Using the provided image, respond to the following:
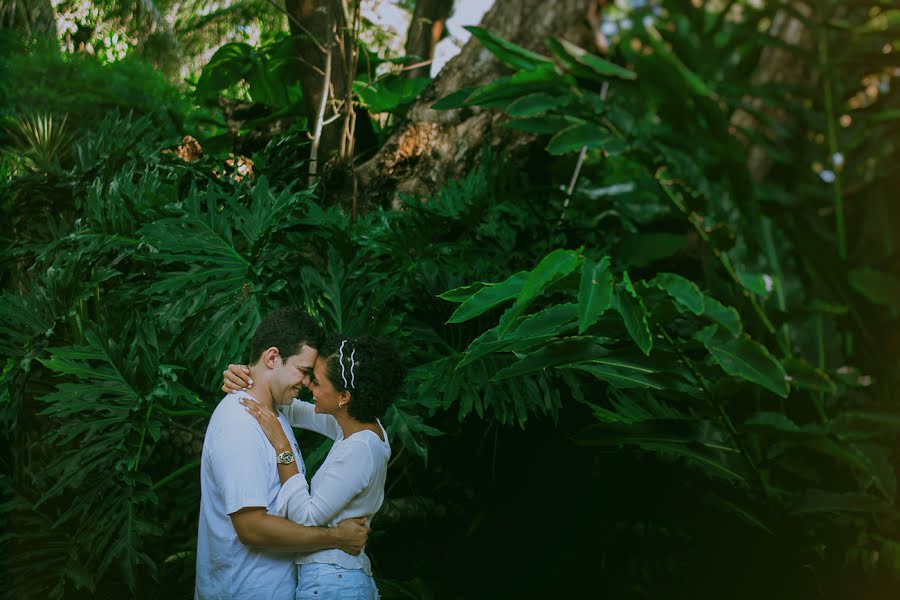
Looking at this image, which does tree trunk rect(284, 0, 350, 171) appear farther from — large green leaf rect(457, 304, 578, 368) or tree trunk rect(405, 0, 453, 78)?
large green leaf rect(457, 304, 578, 368)

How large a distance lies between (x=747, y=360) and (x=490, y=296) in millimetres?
493

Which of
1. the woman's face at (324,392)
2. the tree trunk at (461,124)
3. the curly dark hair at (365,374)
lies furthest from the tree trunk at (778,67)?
the tree trunk at (461,124)

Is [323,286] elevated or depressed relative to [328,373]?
elevated

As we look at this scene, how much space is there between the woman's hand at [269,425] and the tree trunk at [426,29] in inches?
132

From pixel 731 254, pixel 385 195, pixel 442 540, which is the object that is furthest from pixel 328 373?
pixel 385 195

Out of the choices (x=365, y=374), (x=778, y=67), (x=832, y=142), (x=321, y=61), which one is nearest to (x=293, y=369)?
(x=365, y=374)

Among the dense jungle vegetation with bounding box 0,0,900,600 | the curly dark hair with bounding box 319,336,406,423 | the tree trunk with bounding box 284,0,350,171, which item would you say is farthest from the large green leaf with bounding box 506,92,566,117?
the tree trunk with bounding box 284,0,350,171

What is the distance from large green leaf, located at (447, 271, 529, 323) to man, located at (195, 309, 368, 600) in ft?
1.26

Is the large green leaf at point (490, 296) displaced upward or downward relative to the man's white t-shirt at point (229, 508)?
upward

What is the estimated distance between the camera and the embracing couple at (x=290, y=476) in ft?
5.19

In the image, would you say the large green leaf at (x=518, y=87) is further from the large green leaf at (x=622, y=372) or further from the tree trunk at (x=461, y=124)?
the tree trunk at (x=461, y=124)

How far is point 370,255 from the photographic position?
2707mm

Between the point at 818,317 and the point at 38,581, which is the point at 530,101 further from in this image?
the point at 38,581

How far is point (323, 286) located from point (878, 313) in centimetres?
149
